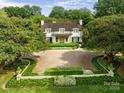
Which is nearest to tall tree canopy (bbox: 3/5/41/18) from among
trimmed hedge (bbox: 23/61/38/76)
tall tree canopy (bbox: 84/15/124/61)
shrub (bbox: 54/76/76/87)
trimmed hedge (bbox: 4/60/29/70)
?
trimmed hedge (bbox: 4/60/29/70)

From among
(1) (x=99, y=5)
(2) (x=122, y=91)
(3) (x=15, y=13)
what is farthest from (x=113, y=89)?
(3) (x=15, y=13)

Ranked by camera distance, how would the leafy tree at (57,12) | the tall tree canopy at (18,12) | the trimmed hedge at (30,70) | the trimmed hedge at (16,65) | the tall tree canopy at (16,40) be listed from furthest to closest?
the leafy tree at (57,12) → the tall tree canopy at (18,12) → the trimmed hedge at (16,65) → the tall tree canopy at (16,40) → the trimmed hedge at (30,70)

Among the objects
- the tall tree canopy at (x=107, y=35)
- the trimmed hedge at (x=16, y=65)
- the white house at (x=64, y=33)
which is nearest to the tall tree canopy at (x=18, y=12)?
the white house at (x=64, y=33)

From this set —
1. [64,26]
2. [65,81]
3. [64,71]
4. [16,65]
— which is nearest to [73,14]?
[64,26]

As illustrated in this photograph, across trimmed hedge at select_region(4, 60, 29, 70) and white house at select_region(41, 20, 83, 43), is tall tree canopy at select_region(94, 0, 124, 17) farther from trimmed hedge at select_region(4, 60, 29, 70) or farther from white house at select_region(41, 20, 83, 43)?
trimmed hedge at select_region(4, 60, 29, 70)

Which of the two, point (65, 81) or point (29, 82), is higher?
point (65, 81)

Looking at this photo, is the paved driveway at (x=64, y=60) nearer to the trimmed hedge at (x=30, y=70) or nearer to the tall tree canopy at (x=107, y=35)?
the trimmed hedge at (x=30, y=70)

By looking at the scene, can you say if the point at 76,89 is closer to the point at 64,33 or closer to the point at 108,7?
the point at 64,33
